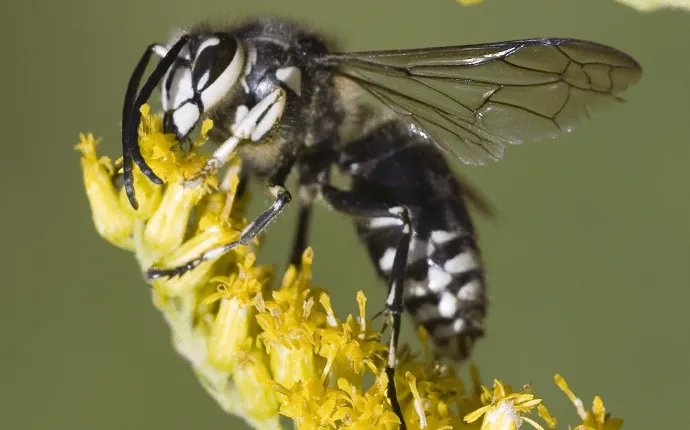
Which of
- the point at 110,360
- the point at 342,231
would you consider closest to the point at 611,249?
the point at 342,231

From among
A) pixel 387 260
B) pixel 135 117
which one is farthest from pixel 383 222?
pixel 135 117

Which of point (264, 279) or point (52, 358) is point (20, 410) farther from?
point (264, 279)

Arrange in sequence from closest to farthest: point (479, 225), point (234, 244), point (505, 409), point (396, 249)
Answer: point (505, 409) → point (234, 244) → point (396, 249) → point (479, 225)

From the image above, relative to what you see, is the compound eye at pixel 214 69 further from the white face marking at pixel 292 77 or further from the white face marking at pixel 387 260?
the white face marking at pixel 387 260

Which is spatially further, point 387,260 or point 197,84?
point 387,260

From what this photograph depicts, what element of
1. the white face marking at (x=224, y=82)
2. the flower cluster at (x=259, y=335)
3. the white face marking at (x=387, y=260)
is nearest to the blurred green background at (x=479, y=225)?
the white face marking at (x=387, y=260)

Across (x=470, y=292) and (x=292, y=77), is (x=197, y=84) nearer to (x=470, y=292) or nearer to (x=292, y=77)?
(x=292, y=77)

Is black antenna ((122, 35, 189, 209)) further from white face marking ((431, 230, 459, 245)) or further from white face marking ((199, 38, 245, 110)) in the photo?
white face marking ((431, 230, 459, 245))
